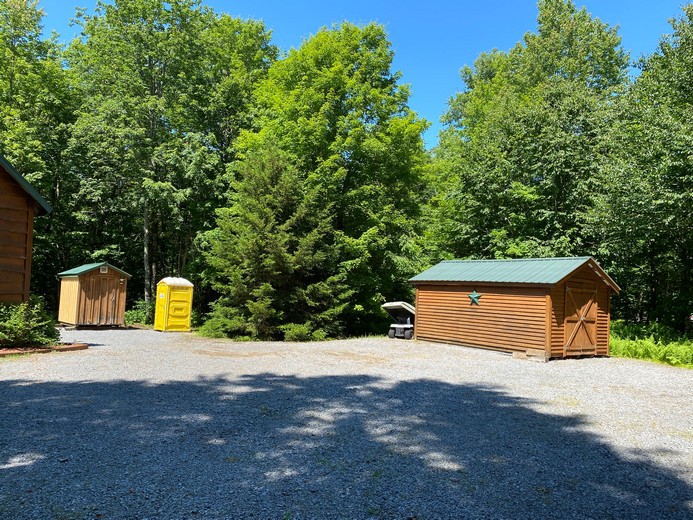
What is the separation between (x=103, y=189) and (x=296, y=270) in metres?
13.0

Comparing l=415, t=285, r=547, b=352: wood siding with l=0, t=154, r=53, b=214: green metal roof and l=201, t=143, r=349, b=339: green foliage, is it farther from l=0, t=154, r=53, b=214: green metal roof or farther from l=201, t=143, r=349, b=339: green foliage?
l=0, t=154, r=53, b=214: green metal roof

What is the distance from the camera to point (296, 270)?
1770cm

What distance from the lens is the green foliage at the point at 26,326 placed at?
10750 mm

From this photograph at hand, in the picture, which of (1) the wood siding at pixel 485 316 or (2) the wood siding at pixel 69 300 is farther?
(2) the wood siding at pixel 69 300

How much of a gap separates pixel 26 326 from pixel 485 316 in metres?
12.8

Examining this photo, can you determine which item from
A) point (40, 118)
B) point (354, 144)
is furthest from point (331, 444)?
point (40, 118)

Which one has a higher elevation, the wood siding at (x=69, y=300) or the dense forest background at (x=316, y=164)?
the dense forest background at (x=316, y=164)

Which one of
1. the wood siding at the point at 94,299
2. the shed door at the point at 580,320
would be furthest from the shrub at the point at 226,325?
the shed door at the point at 580,320

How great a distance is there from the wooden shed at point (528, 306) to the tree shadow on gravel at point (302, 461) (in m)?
6.98

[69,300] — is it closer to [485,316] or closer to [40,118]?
[40,118]

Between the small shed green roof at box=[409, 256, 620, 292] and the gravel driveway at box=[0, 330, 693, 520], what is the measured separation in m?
4.19

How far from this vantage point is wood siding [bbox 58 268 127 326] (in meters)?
18.6

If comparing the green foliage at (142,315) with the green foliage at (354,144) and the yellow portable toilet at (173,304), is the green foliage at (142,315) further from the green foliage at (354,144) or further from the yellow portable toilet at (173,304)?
the green foliage at (354,144)

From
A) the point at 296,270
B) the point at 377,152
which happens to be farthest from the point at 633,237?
the point at 296,270
